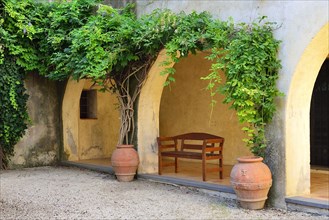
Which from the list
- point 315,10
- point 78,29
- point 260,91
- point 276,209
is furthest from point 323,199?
point 78,29

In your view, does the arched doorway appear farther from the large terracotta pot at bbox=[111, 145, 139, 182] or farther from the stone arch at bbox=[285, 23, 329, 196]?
the stone arch at bbox=[285, 23, 329, 196]

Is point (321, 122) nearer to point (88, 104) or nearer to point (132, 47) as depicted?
point (132, 47)

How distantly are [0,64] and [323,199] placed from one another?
285 inches

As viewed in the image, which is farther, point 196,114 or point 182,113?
point 182,113

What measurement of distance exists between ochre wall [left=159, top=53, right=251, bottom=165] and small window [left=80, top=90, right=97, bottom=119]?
2.08 meters

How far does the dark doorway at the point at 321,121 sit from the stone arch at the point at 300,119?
11.1 ft

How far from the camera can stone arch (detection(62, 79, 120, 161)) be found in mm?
11477

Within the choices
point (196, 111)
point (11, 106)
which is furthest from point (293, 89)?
point (11, 106)

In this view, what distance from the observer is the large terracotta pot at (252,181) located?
235 inches

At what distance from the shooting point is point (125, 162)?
Answer: 853 centimetres

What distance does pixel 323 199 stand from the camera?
6.07 m

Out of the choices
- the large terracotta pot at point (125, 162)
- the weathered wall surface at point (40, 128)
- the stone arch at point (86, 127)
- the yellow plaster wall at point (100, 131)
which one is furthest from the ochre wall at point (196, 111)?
the weathered wall surface at point (40, 128)

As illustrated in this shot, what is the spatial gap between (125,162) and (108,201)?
5.42 ft

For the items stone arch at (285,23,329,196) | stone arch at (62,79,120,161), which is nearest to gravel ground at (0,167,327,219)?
stone arch at (285,23,329,196)
